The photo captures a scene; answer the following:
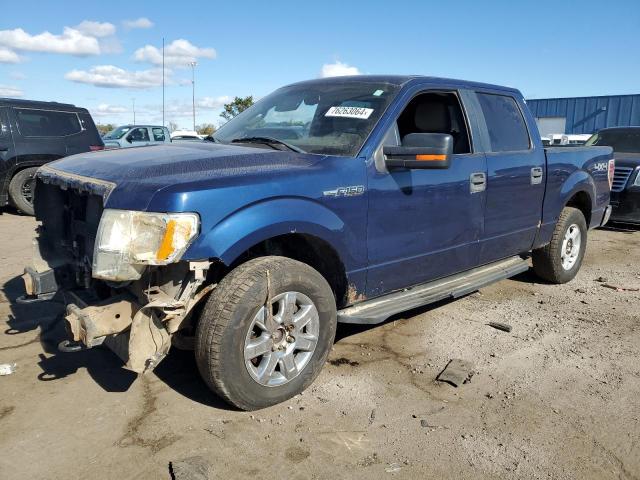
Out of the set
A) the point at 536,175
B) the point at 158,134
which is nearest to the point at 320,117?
the point at 536,175

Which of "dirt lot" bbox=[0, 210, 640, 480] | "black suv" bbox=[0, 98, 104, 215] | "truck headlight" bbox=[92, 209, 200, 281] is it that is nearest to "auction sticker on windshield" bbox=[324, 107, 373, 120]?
"truck headlight" bbox=[92, 209, 200, 281]

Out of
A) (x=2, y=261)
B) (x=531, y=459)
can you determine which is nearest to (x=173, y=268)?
(x=531, y=459)

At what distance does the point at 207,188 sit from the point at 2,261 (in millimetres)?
4956

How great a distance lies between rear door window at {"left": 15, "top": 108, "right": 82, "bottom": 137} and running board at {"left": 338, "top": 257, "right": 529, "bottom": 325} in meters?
8.73

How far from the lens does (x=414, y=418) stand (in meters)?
3.08

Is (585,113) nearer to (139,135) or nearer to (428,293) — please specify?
(139,135)

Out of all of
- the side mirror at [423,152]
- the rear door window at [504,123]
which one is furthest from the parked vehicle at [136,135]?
the side mirror at [423,152]

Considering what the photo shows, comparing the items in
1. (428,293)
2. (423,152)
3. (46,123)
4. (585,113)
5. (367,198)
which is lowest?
(428,293)

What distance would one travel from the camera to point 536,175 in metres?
4.92

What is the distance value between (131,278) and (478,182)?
2.76 meters

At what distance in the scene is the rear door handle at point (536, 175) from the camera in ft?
16.0

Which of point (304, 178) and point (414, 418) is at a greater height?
point (304, 178)

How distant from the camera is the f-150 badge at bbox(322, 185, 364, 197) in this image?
322 centimetres

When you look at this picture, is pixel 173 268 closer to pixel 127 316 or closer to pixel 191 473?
pixel 127 316
